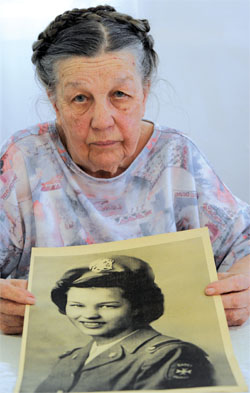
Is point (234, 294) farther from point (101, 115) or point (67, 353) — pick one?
point (101, 115)

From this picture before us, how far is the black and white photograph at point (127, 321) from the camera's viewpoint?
27.5 inches

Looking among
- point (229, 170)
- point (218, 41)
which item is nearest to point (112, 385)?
point (229, 170)

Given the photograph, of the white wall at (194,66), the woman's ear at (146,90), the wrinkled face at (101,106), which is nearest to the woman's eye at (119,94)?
the wrinkled face at (101,106)

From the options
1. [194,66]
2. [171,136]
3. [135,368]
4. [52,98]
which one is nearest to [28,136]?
[52,98]

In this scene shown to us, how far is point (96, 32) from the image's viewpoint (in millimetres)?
1140

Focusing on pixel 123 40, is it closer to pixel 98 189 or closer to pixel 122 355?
pixel 98 189

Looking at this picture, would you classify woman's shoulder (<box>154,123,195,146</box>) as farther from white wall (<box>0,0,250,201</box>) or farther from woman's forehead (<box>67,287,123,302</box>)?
white wall (<box>0,0,250,201</box>)

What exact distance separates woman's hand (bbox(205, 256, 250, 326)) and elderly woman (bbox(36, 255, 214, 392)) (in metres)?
0.10

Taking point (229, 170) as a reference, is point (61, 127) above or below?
above

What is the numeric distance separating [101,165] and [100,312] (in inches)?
17.6

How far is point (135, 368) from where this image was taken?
708 millimetres

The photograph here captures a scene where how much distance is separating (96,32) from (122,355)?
2.20ft

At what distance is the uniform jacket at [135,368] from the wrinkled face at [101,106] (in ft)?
1.63

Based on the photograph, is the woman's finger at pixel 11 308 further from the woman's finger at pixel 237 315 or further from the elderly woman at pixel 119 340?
the woman's finger at pixel 237 315
